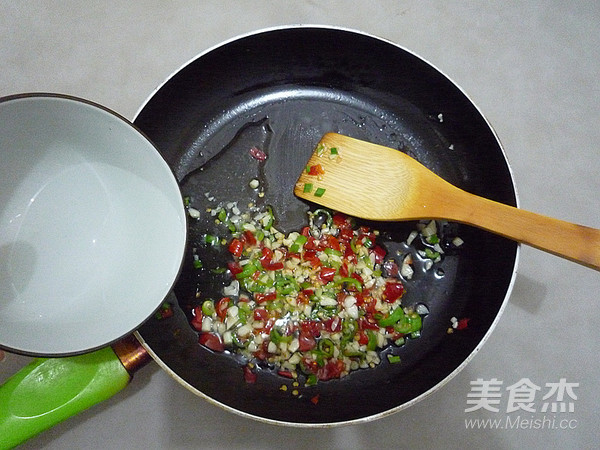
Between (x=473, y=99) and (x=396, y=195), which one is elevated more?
(x=473, y=99)

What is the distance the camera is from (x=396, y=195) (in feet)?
3.82

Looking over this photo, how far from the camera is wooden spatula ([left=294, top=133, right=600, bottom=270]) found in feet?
3.31

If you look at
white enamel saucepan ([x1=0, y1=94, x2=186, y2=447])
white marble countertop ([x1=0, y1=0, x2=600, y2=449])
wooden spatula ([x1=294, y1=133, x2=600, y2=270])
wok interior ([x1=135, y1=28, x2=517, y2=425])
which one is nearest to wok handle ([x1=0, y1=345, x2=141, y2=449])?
white enamel saucepan ([x1=0, y1=94, x2=186, y2=447])

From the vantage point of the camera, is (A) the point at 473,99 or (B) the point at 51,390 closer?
(B) the point at 51,390

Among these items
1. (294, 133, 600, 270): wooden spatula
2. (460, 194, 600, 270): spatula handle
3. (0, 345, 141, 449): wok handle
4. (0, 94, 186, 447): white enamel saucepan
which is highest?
(460, 194, 600, 270): spatula handle

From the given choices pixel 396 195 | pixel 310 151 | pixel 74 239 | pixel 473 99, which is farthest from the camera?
pixel 473 99

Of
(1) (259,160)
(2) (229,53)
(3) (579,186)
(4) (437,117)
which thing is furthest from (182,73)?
(3) (579,186)

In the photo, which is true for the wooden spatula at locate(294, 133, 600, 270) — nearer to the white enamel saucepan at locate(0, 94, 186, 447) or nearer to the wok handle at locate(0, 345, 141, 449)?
the white enamel saucepan at locate(0, 94, 186, 447)

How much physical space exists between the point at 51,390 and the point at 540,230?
117 cm

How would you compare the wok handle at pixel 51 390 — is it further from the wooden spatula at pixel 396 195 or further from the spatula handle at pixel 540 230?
the spatula handle at pixel 540 230

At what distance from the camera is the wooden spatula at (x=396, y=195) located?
1.01m

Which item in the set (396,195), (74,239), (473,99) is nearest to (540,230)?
(396,195)

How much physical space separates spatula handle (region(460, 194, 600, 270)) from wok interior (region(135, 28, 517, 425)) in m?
0.12

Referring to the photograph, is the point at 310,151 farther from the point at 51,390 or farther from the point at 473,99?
the point at 51,390
